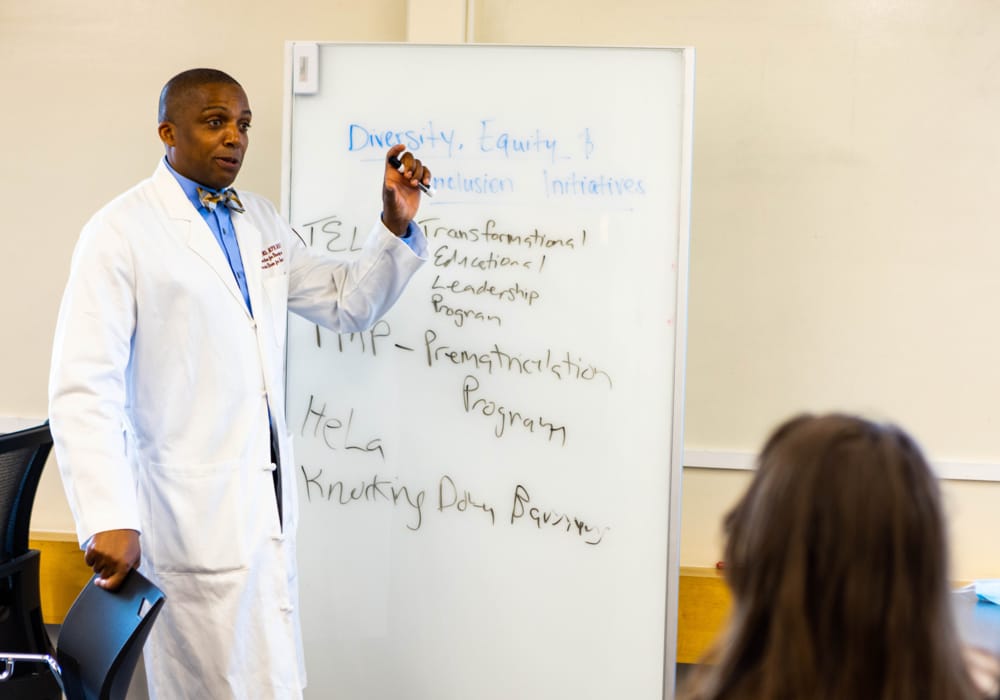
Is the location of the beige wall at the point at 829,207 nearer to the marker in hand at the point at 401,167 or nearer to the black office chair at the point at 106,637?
the marker in hand at the point at 401,167

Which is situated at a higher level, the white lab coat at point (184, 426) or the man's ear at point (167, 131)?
the man's ear at point (167, 131)

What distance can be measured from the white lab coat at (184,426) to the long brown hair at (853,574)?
1239 mm

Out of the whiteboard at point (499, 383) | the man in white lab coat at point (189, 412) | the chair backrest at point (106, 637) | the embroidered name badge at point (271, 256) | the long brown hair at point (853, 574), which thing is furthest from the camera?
the whiteboard at point (499, 383)

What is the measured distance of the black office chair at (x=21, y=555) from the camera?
205cm

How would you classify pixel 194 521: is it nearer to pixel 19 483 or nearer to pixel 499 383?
pixel 19 483

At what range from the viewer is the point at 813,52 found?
8.61 feet

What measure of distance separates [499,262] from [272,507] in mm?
782

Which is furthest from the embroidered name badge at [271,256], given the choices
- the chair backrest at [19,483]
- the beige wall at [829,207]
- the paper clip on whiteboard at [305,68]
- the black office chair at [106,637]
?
the beige wall at [829,207]

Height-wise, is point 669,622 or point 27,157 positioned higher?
point 27,157

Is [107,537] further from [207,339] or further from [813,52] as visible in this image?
[813,52]

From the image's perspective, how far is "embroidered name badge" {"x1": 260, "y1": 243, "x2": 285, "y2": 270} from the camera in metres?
2.06

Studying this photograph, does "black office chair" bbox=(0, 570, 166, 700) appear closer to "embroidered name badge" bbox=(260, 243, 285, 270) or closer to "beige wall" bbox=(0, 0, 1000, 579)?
"embroidered name badge" bbox=(260, 243, 285, 270)

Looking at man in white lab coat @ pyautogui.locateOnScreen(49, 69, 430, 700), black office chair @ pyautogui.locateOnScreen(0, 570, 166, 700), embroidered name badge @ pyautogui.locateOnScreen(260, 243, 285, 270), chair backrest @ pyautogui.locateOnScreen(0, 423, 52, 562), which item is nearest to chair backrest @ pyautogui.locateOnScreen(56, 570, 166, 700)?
black office chair @ pyautogui.locateOnScreen(0, 570, 166, 700)

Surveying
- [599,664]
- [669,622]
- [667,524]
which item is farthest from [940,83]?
[599,664]
